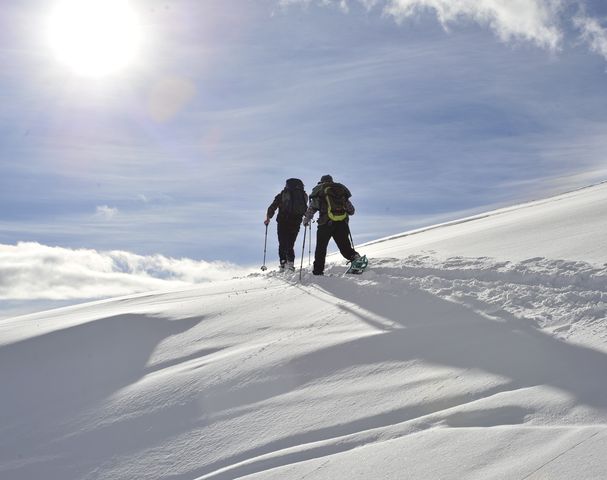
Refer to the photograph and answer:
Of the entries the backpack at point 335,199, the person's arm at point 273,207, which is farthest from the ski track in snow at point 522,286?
the person's arm at point 273,207

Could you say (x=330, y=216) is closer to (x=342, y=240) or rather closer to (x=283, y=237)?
(x=342, y=240)

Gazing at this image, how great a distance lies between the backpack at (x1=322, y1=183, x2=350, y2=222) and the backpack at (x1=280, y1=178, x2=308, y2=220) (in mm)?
2094

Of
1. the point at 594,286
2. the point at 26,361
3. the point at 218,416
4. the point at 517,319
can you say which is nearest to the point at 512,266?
the point at 594,286

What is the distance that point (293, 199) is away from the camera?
12.5 metres

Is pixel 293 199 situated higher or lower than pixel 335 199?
higher

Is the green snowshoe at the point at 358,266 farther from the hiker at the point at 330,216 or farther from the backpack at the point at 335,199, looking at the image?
the backpack at the point at 335,199

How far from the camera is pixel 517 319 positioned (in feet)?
17.9

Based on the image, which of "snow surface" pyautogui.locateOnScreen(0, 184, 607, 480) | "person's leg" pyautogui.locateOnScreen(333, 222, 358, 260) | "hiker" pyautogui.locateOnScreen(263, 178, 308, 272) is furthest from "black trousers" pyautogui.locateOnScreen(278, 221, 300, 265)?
"snow surface" pyautogui.locateOnScreen(0, 184, 607, 480)

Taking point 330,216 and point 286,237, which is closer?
point 330,216

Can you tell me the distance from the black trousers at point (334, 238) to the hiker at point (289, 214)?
1.92m

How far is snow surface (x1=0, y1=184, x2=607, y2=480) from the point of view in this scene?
338 centimetres

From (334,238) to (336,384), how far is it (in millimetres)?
6122

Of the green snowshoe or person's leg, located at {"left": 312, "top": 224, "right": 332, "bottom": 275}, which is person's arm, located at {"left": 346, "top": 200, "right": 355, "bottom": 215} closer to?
person's leg, located at {"left": 312, "top": 224, "right": 332, "bottom": 275}

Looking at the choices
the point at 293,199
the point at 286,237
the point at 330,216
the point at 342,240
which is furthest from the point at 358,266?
the point at 286,237
